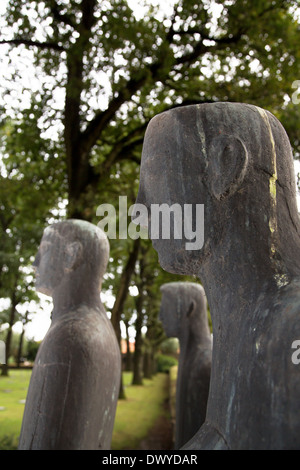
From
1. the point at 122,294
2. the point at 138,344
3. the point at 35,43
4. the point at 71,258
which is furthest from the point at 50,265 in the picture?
the point at 138,344

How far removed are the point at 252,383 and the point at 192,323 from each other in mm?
3954

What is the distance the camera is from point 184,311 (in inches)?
217

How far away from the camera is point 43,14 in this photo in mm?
7938

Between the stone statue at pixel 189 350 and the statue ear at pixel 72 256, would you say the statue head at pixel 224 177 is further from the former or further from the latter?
the stone statue at pixel 189 350

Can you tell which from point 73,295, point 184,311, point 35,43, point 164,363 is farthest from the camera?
point 164,363

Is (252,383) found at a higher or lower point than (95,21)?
lower

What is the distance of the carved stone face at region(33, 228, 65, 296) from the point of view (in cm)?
387

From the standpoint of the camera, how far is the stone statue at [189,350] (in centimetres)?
457

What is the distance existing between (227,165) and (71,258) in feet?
7.40

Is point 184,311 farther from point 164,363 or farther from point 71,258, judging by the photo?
point 164,363

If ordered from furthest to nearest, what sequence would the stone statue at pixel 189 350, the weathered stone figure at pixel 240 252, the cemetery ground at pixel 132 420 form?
the cemetery ground at pixel 132 420 → the stone statue at pixel 189 350 → the weathered stone figure at pixel 240 252

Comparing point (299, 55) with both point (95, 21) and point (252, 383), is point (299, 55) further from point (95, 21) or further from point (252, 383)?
point (252, 383)

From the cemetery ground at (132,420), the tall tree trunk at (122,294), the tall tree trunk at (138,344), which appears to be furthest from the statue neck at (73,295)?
the tall tree trunk at (138,344)
